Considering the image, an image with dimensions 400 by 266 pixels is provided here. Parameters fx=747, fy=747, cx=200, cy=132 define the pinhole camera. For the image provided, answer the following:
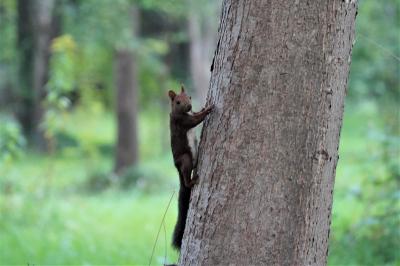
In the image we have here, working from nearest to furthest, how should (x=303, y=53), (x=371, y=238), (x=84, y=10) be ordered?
(x=303, y=53) < (x=371, y=238) < (x=84, y=10)

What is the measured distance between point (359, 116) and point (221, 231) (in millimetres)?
23745

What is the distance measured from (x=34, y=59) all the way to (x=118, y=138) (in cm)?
653

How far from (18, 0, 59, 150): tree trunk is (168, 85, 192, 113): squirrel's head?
14515 millimetres

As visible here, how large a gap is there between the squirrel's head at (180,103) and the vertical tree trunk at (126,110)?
10645 millimetres

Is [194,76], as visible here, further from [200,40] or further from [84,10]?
[84,10]

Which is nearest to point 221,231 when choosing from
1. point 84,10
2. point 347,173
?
point 84,10

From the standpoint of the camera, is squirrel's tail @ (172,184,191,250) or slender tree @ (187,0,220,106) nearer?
squirrel's tail @ (172,184,191,250)

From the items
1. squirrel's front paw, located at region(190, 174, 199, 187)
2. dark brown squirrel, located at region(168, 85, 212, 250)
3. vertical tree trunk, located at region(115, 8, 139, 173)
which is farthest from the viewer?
vertical tree trunk, located at region(115, 8, 139, 173)

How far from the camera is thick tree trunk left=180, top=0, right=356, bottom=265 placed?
11.2ft

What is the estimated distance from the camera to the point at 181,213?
3.96 m

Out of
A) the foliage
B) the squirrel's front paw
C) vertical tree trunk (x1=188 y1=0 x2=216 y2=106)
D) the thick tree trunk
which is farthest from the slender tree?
the thick tree trunk

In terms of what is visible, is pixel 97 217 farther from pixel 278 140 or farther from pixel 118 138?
pixel 278 140

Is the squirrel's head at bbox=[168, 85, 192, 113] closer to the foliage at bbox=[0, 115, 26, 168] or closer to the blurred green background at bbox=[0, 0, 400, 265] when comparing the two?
the blurred green background at bbox=[0, 0, 400, 265]

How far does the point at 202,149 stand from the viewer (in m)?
3.63
